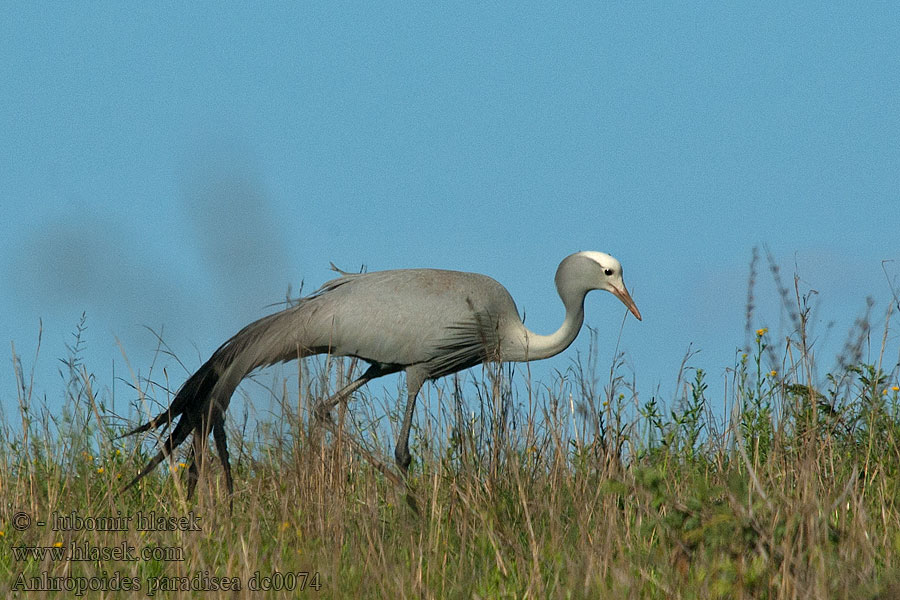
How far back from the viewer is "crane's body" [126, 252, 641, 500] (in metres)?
6.32

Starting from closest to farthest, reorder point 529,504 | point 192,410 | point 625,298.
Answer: point 529,504 → point 192,410 → point 625,298

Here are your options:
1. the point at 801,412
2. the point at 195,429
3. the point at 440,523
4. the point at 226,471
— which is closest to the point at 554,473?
the point at 440,523

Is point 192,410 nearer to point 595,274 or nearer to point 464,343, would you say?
point 464,343

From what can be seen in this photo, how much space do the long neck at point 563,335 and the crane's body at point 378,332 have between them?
0.19 metres

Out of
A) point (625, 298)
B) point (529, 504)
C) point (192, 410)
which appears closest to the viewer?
point (529, 504)

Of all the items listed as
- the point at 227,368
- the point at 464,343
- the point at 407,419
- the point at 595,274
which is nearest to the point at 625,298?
the point at 595,274

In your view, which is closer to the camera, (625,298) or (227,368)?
(227,368)

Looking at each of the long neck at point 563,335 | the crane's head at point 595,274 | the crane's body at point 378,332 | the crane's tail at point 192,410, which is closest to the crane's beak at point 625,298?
the crane's head at point 595,274

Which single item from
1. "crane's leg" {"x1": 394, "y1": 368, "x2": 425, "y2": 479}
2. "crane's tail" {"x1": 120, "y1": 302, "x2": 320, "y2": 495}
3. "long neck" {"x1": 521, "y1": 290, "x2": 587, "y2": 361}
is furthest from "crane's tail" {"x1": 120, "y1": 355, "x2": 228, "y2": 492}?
"long neck" {"x1": 521, "y1": 290, "x2": 587, "y2": 361}

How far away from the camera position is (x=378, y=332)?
20.9ft

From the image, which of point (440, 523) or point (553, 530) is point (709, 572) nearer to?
point (553, 530)

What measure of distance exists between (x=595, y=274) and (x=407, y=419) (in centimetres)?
159

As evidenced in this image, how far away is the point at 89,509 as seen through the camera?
492 centimetres

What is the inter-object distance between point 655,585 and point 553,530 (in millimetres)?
553
